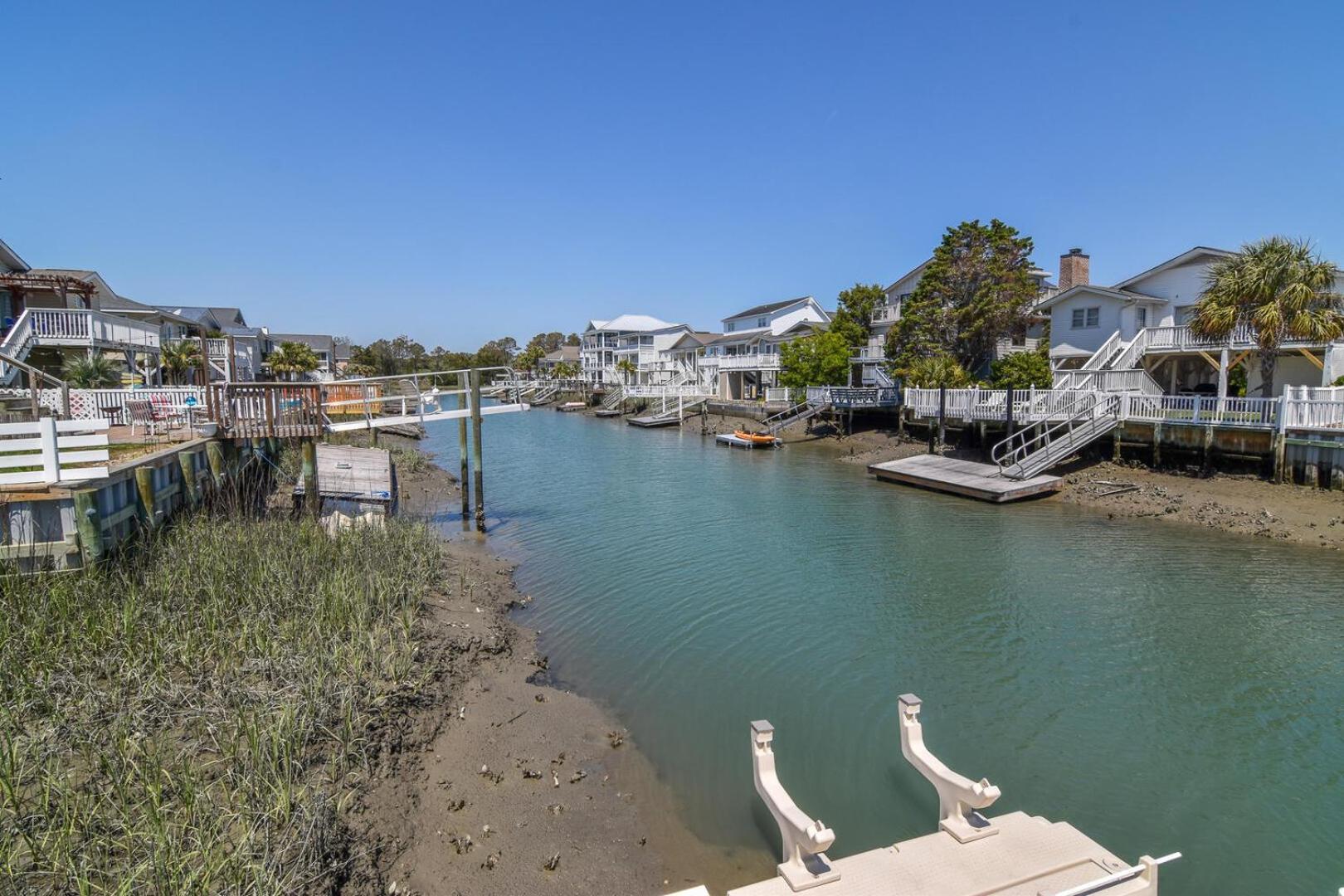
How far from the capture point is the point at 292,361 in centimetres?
5566

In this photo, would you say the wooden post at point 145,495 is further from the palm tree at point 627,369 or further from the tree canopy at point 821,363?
the palm tree at point 627,369

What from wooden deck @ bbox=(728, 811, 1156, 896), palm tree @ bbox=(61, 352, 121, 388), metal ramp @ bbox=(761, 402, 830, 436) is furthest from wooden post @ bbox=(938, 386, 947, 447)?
palm tree @ bbox=(61, 352, 121, 388)

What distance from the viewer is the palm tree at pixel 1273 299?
68.5ft

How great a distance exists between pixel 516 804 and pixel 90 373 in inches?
977

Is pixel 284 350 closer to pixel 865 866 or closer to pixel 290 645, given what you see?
pixel 290 645

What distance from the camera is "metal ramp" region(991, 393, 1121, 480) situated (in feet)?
81.6

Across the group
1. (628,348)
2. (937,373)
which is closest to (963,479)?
(937,373)

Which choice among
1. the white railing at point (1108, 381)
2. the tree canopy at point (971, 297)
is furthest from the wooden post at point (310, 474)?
the tree canopy at point (971, 297)

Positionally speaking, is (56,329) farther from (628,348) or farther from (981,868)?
(628,348)

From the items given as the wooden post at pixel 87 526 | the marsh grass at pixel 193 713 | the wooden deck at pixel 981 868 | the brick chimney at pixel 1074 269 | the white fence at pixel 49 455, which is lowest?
the wooden deck at pixel 981 868

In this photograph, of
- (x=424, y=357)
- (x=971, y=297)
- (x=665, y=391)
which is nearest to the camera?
(x=971, y=297)

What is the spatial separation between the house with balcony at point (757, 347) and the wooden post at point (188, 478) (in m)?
47.4

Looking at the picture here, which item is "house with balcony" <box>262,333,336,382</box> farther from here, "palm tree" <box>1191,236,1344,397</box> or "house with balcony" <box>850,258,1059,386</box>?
"palm tree" <box>1191,236,1344,397</box>

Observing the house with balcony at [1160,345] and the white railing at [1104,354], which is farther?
the white railing at [1104,354]
